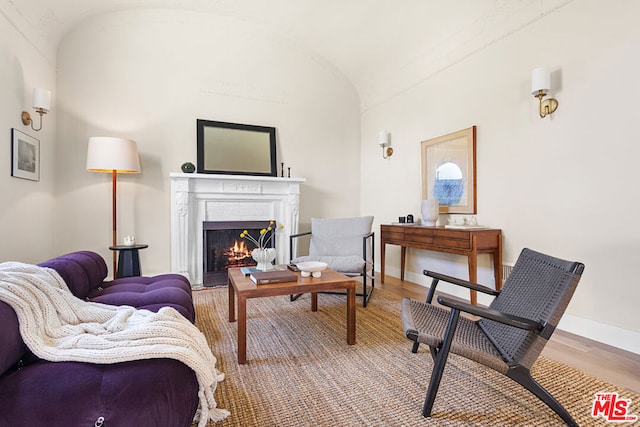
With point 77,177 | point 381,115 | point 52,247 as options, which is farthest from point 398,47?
point 52,247

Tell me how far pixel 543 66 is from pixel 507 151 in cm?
73

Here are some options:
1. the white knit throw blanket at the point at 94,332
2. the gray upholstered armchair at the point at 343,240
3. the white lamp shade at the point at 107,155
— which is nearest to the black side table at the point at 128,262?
the white lamp shade at the point at 107,155

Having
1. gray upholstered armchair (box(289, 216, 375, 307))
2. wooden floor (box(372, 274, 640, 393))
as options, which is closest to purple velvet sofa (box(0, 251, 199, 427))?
wooden floor (box(372, 274, 640, 393))

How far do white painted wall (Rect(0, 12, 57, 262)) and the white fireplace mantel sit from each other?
4.06 ft

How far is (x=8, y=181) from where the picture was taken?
8.84 ft

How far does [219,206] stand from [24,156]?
6.25ft

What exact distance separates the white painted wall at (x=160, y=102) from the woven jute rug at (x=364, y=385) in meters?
2.32

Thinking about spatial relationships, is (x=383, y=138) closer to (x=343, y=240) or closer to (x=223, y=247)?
(x=343, y=240)

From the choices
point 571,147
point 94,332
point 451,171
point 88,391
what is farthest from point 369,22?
point 88,391

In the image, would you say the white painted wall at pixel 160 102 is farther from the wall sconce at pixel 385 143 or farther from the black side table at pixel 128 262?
the wall sconce at pixel 385 143

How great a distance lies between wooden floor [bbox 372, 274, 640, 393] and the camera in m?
1.81

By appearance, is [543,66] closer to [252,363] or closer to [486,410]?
[486,410]

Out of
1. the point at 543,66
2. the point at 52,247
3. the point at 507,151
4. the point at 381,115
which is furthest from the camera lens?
the point at 381,115

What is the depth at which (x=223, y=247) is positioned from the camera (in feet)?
13.7
